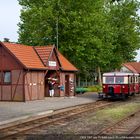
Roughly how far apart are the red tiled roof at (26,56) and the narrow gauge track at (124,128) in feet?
45.5

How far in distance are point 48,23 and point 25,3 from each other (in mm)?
6438

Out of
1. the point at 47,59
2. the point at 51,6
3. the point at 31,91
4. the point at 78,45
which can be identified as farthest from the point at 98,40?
the point at 31,91

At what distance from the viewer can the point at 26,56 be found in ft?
122

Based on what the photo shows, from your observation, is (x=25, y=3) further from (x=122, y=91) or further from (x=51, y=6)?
(x=122, y=91)

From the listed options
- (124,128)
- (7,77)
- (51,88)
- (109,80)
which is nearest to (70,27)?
(109,80)

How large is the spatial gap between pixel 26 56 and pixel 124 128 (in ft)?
64.9

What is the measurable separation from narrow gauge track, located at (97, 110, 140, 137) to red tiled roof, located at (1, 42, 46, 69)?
13.9m

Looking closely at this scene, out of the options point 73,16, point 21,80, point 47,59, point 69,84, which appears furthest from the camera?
point 73,16

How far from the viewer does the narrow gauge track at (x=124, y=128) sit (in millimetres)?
16550

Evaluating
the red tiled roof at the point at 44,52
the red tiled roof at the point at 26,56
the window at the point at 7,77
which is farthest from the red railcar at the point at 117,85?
the window at the point at 7,77

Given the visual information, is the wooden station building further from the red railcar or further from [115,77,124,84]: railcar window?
[115,77,124,84]: railcar window

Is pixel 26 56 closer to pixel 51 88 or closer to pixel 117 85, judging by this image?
pixel 51 88

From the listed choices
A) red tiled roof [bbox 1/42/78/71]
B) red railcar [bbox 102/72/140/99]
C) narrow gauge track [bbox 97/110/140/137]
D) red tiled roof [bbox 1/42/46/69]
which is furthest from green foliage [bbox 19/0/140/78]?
narrow gauge track [bbox 97/110/140/137]

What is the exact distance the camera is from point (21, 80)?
34.7m
